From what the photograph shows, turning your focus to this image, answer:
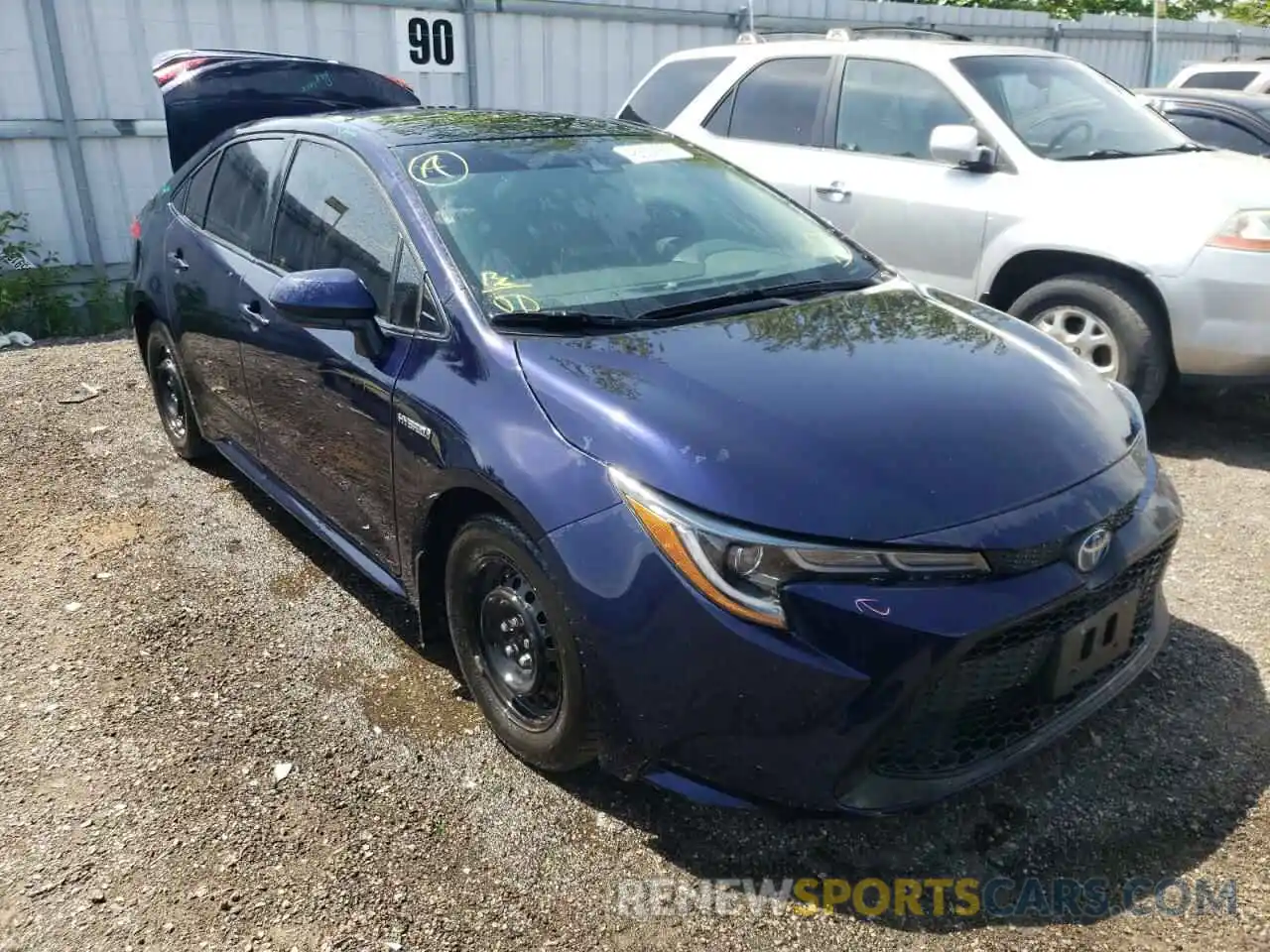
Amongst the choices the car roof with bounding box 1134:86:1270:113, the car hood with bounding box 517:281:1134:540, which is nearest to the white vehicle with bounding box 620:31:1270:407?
the car hood with bounding box 517:281:1134:540

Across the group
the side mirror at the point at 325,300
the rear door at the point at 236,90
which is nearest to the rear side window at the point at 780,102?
the rear door at the point at 236,90

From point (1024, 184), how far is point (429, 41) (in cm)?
554

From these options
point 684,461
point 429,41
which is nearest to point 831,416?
point 684,461

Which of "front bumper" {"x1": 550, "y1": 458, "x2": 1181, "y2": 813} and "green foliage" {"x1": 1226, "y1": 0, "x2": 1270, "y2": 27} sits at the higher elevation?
"green foliage" {"x1": 1226, "y1": 0, "x2": 1270, "y2": 27}

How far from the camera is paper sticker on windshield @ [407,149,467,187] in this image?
3168 millimetres

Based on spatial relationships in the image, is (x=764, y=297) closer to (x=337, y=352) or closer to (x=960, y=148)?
(x=337, y=352)

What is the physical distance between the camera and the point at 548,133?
3.64 metres

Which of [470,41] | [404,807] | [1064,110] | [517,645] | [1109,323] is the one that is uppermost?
[470,41]

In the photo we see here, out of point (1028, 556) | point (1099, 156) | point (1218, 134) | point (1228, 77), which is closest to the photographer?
point (1028, 556)

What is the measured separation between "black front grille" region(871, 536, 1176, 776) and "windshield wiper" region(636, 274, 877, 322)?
125cm

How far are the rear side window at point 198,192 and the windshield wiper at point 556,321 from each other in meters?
2.21

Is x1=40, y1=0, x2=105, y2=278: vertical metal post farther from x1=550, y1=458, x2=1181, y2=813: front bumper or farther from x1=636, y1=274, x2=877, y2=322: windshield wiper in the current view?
x1=550, y1=458, x2=1181, y2=813: front bumper

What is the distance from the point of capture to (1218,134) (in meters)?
7.94

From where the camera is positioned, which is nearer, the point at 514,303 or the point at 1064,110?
the point at 514,303
